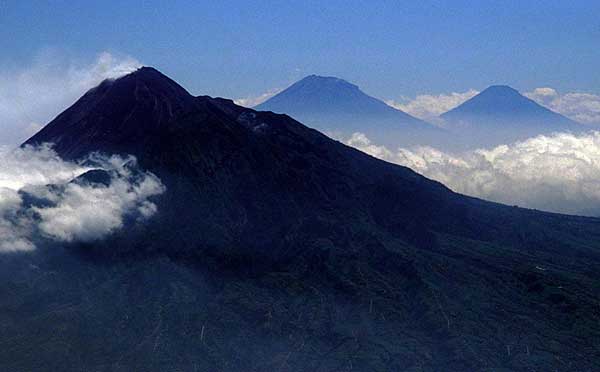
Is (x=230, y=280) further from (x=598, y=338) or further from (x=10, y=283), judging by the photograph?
(x=598, y=338)

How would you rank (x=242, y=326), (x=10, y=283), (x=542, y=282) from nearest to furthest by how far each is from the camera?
(x=242, y=326), (x=10, y=283), (x=542, y=282)

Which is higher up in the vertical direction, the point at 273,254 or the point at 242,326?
the point at 273,254

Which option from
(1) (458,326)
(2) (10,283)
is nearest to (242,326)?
(1) (458,326)

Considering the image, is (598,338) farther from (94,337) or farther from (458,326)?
(94,337)

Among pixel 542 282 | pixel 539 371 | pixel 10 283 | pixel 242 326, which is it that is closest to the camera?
pixel 539 371

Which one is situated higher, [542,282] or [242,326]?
[542,282]

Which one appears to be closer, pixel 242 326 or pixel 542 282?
pixel 242 326

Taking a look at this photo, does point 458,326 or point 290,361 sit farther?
point 458,326

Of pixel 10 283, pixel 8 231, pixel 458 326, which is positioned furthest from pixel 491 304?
pixel 8 231

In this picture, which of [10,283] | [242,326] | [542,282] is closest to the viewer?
[242,326]
